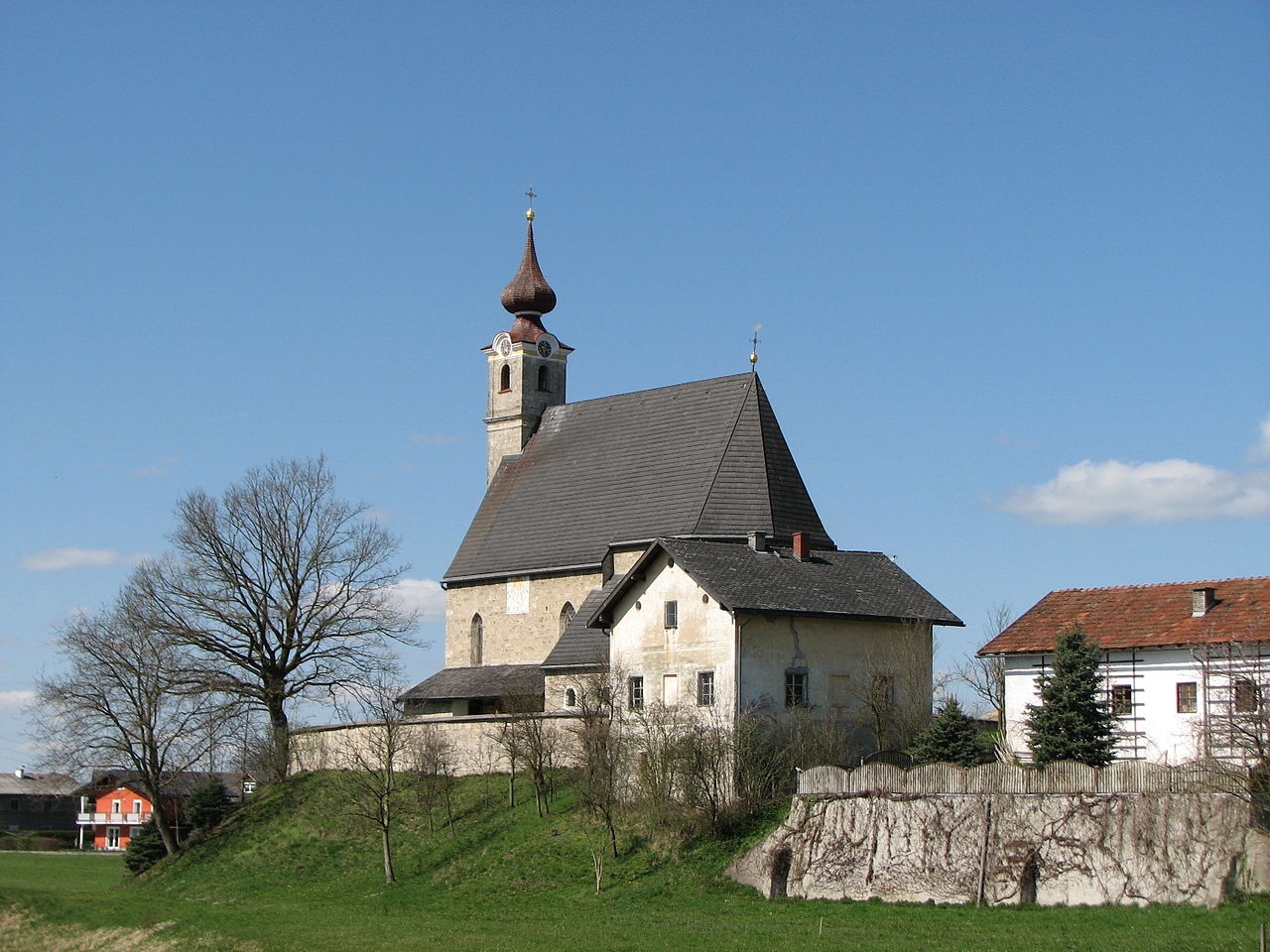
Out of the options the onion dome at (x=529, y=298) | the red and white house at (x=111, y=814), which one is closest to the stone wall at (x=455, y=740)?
the onion dome at (x=529, y=298)

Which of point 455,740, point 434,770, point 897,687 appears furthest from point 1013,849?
point 455,740

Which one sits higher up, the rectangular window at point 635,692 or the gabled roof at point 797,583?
the gabled roof at point 797,583

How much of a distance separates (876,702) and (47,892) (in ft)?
80.5

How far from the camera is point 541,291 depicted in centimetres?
6512

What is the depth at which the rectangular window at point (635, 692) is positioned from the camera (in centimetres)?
4072

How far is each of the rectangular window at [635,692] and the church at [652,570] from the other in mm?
45

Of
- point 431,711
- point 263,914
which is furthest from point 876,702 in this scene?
point 431,711

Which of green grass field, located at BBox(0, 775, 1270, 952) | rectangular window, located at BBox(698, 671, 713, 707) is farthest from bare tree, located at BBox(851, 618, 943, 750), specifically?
green grass field, located at BBox(0, 775, 1270, 952)

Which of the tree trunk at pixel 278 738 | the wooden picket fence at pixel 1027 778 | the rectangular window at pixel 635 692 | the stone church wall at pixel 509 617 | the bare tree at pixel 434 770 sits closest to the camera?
the wooden picket fence at pixel 1027 778

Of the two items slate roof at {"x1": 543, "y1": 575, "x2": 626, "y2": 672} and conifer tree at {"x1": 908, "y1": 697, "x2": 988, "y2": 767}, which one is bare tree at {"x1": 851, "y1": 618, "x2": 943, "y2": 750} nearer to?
conifer tree at {"x1": 908, "y1": 697, "x2": 988, "y2": 767}

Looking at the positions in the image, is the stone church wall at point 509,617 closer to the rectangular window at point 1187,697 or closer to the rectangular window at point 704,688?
the rectangular window at point 704,688

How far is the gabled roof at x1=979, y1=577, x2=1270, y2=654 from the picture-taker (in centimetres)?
3509

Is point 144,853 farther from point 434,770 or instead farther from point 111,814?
point 111,814

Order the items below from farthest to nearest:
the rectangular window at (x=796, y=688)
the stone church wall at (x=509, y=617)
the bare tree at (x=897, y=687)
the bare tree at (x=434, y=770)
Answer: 1. the stone church wall at (x=509, y=617)
2. the bare tree at (x=434, y=770)
3. the bare tree at (x=897, y=687)
4. the rectangular window at (x=796, y=688)
